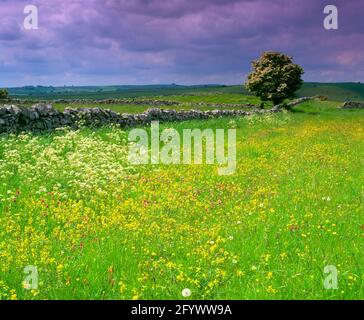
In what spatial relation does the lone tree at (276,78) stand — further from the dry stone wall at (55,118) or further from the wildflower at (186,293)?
the wildflower at (186,293)

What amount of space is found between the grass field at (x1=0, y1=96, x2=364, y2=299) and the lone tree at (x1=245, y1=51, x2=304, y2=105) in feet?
163

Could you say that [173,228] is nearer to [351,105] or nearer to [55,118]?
[55,118]

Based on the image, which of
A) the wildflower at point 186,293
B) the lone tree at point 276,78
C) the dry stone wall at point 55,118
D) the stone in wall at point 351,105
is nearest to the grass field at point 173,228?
the wildflower at point 186,293

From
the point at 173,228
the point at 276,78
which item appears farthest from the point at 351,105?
the point at 173,228

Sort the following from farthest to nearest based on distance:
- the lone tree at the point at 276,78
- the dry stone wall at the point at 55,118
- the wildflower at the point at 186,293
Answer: the lone tree at the point at 276,78 → the dry stone wall at the point at 55,118 → the wildflower at the point at 186,293

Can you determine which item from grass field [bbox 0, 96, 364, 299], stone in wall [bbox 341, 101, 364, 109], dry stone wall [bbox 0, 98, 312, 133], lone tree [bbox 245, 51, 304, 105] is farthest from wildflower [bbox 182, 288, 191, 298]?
stone in wall [bbox 341, 101, 364, 109]

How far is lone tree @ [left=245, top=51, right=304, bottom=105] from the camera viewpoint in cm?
6512

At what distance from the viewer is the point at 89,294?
676cm

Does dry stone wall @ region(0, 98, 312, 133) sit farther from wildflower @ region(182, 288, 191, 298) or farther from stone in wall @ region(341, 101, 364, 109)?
Answer: stone in wall @ region(341, 101, 364, 109)

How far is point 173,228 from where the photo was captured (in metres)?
9.69

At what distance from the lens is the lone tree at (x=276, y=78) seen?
65125 mm

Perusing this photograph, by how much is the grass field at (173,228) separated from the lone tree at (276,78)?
4972 centimetres

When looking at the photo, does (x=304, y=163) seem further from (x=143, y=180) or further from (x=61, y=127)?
(x=61, y=127)
